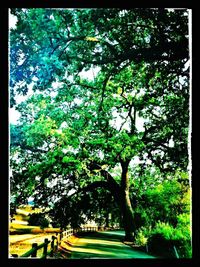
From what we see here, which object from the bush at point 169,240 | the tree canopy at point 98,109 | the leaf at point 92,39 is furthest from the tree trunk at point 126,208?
the leaf at point 92,39

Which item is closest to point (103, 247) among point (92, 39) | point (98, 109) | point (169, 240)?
point (169, 240)

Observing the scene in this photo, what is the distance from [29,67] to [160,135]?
4142 mm

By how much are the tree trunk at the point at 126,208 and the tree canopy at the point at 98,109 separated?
25 millimetres

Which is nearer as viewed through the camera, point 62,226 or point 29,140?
point 29,140

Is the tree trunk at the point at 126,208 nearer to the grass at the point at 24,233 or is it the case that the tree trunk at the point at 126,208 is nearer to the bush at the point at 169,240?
the bush at the point at 169,240

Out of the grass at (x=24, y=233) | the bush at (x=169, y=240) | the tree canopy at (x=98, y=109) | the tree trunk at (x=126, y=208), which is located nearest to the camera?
the tree canopy at (x=98, y=109)

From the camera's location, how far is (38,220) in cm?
725

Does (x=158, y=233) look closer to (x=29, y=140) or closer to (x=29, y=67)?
(x=29, y=140)

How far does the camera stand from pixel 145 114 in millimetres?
7250

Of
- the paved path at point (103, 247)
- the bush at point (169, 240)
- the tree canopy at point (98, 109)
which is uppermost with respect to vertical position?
the tree canopy at point (98, 109)

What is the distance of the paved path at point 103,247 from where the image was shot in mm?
5484

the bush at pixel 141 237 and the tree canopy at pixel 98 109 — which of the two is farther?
the bush at pixel 141 237
